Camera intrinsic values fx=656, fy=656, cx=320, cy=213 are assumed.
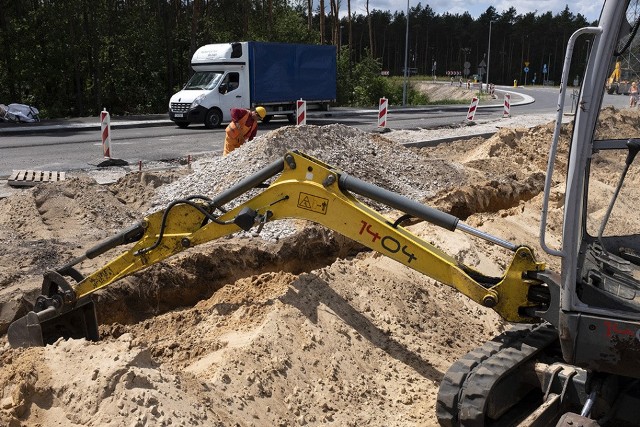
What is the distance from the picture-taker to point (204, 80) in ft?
72.8

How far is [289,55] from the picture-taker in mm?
24203

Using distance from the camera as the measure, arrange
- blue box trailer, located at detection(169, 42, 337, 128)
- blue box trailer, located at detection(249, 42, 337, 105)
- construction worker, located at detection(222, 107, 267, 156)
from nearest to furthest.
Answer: construction worker, located at detection(222, 107, 267, 156)
blue box trailer, located at detection(169, 42, 337, 128)
blue box trailer, located at detection(249, 42, 337, 105)

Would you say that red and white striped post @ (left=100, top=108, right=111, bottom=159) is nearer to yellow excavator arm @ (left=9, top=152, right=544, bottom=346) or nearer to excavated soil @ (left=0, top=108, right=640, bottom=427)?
excavated soil @ (left=0, top=108, right=640, bottom=427)

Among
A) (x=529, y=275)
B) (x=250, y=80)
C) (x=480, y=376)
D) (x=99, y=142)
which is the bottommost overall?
(x=99, y=142)

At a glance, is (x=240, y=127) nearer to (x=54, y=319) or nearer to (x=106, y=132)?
A: (x=106, y=132)

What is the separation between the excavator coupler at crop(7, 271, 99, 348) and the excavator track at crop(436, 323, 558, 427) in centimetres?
298

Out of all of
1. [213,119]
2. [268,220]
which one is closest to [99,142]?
[213,119]

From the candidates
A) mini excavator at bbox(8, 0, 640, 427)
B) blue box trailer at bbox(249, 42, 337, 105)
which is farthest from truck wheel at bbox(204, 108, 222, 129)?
mini excavator at bbox(8, 0, 640, 427)

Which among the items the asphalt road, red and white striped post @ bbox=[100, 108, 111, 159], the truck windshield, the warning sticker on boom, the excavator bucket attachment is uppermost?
the truck windshield

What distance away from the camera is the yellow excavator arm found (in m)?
4.49

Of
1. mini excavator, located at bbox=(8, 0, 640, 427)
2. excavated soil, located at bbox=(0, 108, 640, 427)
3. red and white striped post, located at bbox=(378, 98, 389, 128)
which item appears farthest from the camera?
red and white striped post, located at bbox=(378, 98, 389, 128)

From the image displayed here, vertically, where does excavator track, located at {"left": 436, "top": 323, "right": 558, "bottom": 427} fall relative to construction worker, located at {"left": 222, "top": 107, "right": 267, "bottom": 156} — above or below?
below

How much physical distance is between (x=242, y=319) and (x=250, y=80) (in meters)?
18.1

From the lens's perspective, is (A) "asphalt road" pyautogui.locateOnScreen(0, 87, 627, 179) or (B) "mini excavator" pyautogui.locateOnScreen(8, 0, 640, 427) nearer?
(B) "mini excavator" pyautogui.locateOnScreen(8, 0, 640, 427)
